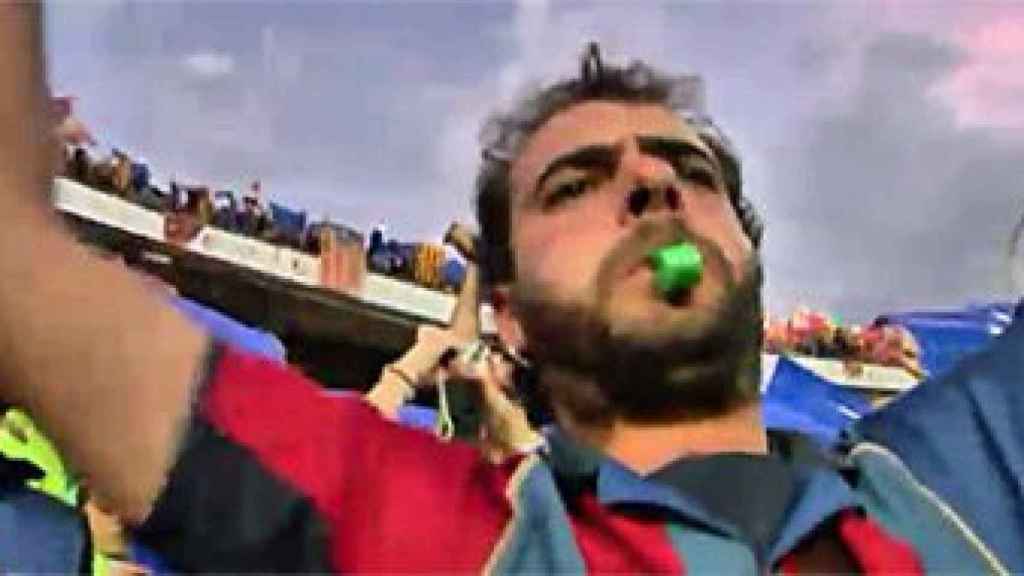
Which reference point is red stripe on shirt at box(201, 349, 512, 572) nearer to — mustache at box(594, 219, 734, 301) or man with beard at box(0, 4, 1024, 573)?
man with beard at box(0, 4, 1024, 573)

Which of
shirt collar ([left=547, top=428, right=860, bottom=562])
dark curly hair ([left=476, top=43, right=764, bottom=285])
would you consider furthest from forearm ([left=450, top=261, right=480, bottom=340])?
shirt collar ([left=547, top=428, right=860, bottom=562])

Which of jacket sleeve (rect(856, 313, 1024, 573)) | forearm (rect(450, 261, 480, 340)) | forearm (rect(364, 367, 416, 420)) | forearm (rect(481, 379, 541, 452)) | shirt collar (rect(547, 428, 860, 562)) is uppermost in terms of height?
jacket sleeve (rect(856, 313, 1024, 573))

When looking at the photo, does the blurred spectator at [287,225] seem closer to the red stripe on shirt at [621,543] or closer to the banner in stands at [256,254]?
the banner in stands at [256,254]

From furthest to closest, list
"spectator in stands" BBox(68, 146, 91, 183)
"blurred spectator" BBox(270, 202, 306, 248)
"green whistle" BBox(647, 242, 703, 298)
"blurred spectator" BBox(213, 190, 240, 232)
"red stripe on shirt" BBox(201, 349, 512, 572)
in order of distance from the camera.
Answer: "blurred spectator" BBox(270, 202, 306, 248)
"blurred spectator" BBox(213, 190, 240, 232)
"spectator in stands" BBox(68, 146, 91, 183)
"green whistle" BBox(647, 242, 703, 298)
"red stripe on shirt" BBox(201, 349, 512, 572)

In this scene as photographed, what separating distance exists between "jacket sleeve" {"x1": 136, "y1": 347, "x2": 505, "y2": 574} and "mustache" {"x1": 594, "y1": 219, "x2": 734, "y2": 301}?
0.13 metres

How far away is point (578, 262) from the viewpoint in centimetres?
90

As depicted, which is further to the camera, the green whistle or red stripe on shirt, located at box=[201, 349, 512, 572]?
the green whistle

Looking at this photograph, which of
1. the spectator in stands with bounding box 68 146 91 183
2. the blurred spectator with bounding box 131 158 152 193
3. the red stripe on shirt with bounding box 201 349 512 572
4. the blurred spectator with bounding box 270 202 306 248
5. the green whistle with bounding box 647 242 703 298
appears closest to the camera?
the red stripe on shirt with bounding box 201 349 512 572

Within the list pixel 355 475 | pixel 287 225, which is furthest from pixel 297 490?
pixel 287 225

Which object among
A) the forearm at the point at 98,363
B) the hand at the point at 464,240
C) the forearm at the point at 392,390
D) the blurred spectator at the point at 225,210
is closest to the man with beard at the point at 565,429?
the forearm at the point at 98,363

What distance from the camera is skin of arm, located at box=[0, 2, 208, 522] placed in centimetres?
64

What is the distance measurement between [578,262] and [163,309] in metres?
0.22

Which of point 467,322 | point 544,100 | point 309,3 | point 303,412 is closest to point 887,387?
point 467,322

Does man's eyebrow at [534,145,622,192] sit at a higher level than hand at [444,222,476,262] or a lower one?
higher
